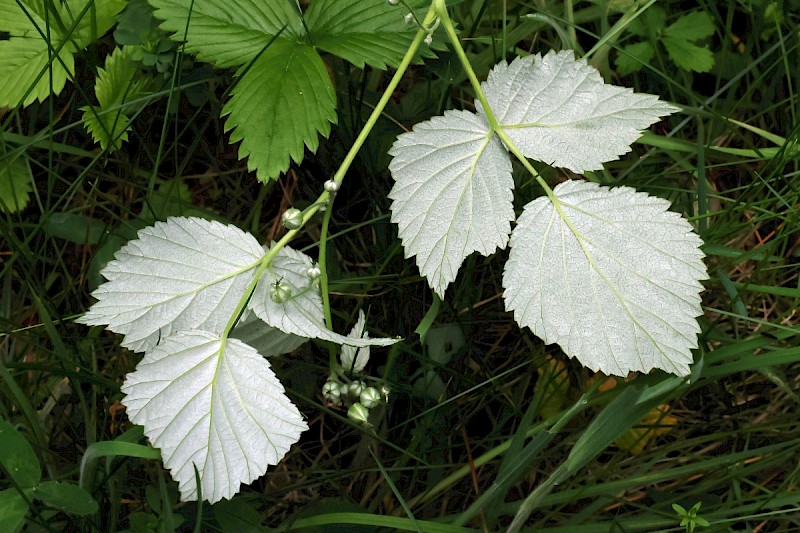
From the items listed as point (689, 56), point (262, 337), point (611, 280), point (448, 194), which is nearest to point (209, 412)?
point (262, 337)

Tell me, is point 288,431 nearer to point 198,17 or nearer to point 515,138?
point 515,138

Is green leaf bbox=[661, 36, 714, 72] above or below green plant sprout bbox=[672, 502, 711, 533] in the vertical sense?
above

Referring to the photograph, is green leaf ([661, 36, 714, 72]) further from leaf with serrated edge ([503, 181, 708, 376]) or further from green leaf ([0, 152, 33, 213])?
green leaf ([0, 152, 33, 213])

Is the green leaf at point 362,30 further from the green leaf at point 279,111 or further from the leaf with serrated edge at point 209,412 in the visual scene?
the leaf with serrated edge at point 209,412

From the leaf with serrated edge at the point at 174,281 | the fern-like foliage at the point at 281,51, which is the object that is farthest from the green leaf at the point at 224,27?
the leaf with serrated edge at the point at 174,281

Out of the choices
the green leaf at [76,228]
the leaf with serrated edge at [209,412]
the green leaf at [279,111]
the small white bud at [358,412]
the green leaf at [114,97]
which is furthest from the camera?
the green leaf at [76,228]

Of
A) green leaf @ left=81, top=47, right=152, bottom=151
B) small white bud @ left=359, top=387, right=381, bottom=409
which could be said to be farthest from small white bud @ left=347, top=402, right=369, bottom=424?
green leaf @ left=81, top=47, right=152, bottom=151

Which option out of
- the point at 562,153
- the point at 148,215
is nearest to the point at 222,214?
the point at 148,215
